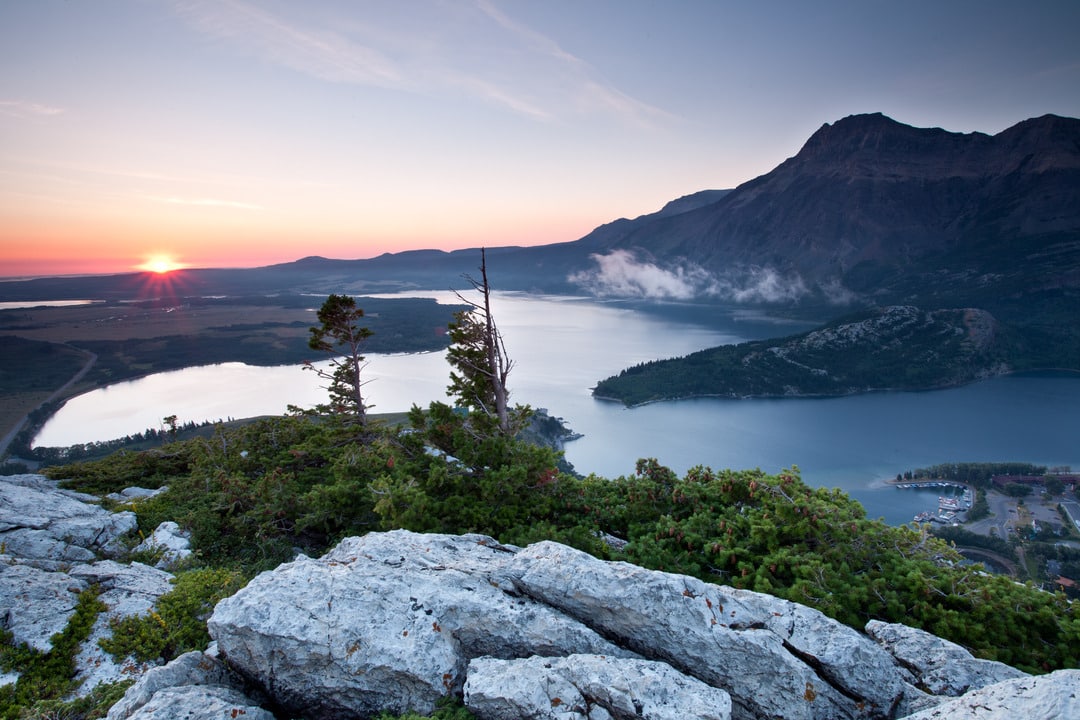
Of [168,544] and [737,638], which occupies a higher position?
[737,638]

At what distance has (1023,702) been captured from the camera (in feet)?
14.4

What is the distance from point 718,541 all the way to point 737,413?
14715 cm

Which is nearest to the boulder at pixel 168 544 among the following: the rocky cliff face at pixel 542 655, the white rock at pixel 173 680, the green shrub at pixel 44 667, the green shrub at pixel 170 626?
the green shrub at pixel 170 626

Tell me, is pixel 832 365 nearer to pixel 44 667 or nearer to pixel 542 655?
pixel 542 655

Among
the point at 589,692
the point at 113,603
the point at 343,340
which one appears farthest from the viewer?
the point at 343,340

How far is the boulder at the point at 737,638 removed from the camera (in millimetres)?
5719

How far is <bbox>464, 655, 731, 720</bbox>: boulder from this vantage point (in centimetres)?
501

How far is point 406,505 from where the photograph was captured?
11.6 meters

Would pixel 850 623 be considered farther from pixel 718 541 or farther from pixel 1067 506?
pixel 1067 506

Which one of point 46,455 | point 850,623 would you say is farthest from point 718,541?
point 46,455

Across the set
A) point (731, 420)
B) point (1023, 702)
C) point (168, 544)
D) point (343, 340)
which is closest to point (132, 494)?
point (168, 544)

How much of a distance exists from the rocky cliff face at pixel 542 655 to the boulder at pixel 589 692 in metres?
0.02

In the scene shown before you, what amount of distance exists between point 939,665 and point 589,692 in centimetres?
485

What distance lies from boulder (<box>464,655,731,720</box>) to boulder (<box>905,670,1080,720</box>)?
82.2 inches
